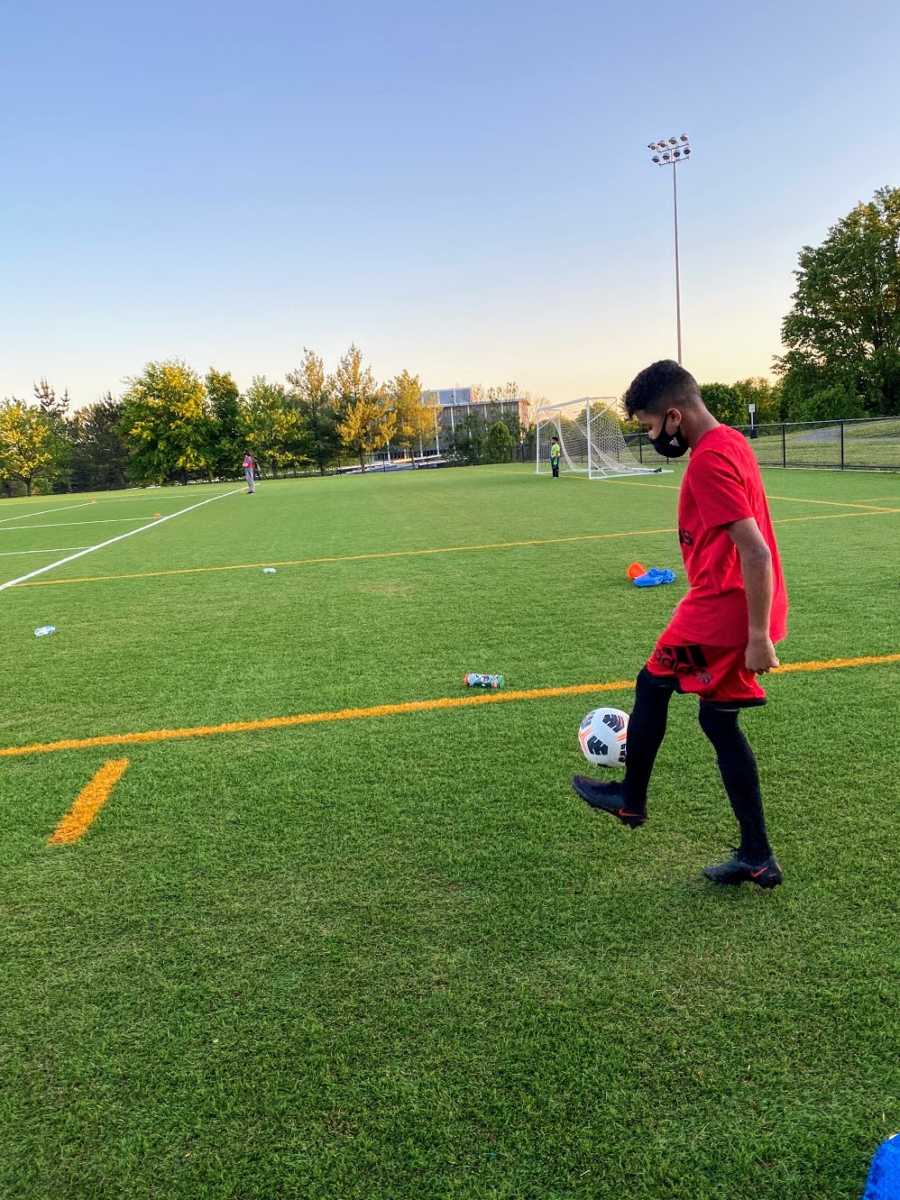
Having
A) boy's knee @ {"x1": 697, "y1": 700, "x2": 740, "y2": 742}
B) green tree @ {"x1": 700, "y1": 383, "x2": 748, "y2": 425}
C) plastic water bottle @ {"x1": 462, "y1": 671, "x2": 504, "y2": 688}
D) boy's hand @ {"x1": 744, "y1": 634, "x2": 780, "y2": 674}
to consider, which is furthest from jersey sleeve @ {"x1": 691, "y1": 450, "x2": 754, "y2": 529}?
green tree @ {"x1": 700, "y1": 383, "x2": 748, "y2": 425}

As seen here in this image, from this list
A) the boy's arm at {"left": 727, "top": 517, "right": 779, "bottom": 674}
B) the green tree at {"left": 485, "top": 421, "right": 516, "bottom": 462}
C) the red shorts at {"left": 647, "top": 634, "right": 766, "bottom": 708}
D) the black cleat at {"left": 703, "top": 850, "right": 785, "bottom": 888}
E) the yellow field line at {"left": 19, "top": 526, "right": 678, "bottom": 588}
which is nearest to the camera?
the boy's arm at {"left": 727, "top": 517, "right": 779, "bottom": 674}

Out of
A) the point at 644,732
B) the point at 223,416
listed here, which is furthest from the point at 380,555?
the point at 223,416

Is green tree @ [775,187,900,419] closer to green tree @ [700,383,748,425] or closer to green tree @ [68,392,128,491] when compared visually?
green tree @ [700,383,748,425]

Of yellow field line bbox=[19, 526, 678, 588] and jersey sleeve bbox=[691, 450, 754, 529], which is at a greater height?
jersey sleeve bbox=[691, 450, 754, 529]

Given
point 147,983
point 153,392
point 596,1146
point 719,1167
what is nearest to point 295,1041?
point 147,983

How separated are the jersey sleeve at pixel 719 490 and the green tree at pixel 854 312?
5795 centimetres

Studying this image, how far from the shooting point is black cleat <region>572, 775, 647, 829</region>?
2961mm

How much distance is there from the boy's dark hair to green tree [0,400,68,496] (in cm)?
7584

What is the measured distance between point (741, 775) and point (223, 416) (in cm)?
6963

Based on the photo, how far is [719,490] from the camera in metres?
2.37

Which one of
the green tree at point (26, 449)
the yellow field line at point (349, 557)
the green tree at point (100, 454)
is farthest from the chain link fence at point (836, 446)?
the green tree at point (100, 454)

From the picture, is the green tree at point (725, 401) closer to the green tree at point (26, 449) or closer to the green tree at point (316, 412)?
the green tree at point (316, 412)

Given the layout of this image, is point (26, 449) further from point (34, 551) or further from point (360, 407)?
point (34, 551)

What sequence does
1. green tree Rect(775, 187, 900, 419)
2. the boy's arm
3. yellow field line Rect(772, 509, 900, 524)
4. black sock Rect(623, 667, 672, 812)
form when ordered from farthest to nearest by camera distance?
1. green tree Rect(775, 187, 900, 419)
2. yellow field line Rect(772, 509, 900, 524)
3. black sock Rect(623, 667, 672, 812)
4. the boy's arm
